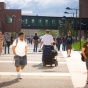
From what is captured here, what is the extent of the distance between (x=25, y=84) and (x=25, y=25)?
127 metres

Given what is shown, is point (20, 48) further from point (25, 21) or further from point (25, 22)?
point (25, 21)

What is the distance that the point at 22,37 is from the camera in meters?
12.8

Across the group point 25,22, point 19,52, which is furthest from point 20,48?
point 25,22

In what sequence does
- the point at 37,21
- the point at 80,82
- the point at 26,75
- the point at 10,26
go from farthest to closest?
the point at 37,21
the point at 10,26
the point at 26,75
the point at 80,82

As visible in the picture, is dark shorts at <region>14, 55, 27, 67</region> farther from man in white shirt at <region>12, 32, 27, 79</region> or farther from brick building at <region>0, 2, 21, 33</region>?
brick building at <region>0, 2, 21, 33</region>

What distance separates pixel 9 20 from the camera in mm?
121250

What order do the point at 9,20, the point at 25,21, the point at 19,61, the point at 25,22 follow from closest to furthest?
the point at 19,61, the point at 9,20, the point at 25,22, the point at 25,21

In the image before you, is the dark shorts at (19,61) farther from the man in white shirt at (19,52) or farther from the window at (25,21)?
the window at (25,21)

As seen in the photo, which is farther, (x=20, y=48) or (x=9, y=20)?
(x=9, y=20)

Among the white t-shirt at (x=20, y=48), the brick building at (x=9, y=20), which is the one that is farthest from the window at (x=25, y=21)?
the white t-shirt at (x=20, y=48)

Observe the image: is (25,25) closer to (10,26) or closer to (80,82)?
(10,26)

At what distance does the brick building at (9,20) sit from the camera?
120m

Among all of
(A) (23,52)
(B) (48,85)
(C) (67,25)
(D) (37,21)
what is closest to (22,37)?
(A) (23,52)

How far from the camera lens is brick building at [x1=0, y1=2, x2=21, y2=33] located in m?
120
